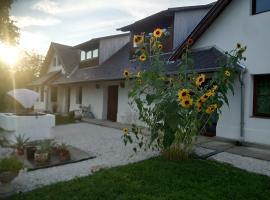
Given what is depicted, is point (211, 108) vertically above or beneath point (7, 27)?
beneath

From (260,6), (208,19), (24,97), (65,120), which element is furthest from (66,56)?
(260,6)

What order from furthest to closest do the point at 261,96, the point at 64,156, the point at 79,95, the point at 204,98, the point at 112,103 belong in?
the point at 79,95, the point at 112,103, the point at 261,96, the point at 64,156, the point at 204,98

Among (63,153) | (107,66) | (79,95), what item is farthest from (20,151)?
(79,95)

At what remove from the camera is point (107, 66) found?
1752 centimetres

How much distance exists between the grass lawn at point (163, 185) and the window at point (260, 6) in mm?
6001

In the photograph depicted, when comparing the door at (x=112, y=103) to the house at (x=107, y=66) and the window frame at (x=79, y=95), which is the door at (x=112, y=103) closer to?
the house at (x=107, y=66)

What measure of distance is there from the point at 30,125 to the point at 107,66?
9.23 meters

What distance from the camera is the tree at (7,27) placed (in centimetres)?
1801

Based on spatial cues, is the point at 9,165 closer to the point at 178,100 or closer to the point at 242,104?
the point at 178,100

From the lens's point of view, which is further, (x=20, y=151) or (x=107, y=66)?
(x=107, y=66)

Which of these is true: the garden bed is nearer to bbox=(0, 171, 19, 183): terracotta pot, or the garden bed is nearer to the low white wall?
bbox=(0, 171, 19, 183): terracotta pot

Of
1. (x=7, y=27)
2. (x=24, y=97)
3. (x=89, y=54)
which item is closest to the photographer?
(x=24, y=97)

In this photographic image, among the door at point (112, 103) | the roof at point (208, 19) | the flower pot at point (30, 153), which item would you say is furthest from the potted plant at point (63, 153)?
the door at point (112, 103)

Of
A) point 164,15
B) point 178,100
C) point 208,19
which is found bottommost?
point 178,100
